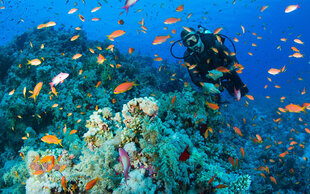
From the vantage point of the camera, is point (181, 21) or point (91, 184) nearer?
point (91, 184)

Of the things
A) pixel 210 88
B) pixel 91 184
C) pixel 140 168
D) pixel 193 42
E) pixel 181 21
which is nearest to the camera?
pixel 91 184

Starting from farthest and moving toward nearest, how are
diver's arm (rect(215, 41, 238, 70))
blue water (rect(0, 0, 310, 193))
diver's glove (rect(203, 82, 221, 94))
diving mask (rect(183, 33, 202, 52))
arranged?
1. blue water (rect(0, 0, 310, 193))
2. diver's arm (rect(215, 41, 238, 70))
3. diving mask (rect(183, 33, 202, 52))
4. diver's glove (rect(203, 82, 221, 94))

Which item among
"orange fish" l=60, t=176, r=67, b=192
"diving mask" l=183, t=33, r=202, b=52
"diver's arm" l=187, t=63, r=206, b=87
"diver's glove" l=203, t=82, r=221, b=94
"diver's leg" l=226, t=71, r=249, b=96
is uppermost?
"diving mask" l=183, t=33, r=202, b=52

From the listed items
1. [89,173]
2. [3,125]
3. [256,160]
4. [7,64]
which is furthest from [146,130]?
[7,64]

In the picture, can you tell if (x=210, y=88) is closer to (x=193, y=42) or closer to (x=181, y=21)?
(x=193, y=42)

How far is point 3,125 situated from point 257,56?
145 m

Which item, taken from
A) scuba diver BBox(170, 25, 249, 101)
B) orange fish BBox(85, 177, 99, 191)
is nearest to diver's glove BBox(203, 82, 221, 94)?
scuba diver BBox(170, 25, 249, 101)

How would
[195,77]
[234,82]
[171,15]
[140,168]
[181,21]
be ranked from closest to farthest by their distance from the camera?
[140,168] < [195,77] < [234,82] < [181,21] < [171,15]

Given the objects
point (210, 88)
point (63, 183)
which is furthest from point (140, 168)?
point (210, 88)

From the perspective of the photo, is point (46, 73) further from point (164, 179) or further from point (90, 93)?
point (164, 179)

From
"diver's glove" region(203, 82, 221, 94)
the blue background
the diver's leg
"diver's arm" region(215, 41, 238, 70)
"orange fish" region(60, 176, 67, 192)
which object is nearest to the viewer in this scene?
"orange fish" region(60, 176, 67, 192)

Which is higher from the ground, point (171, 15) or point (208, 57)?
point (208, 57)

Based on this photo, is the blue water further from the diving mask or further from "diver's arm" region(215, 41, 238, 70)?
the diving mask

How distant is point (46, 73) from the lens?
258 inches
